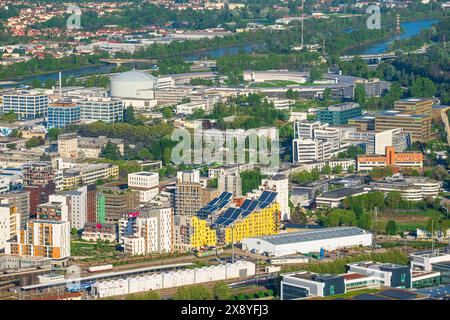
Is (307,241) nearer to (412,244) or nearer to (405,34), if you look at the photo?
(412,244)

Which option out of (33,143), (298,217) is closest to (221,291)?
(298,217)

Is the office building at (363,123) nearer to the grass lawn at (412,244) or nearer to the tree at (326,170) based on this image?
the tree at (326,170)

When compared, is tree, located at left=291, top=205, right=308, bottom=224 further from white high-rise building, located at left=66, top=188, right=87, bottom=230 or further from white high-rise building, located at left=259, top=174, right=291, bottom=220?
white high-rise building, located at left=66, top=188, right=87, bottom=230

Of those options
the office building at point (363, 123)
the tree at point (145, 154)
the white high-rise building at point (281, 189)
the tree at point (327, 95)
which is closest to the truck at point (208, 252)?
→ the white high-rise building at point (281, 189)

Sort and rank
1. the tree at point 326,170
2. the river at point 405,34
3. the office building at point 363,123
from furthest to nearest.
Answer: the river at point 405,34 → the office building at point 363,123 → the tree at point 326,170

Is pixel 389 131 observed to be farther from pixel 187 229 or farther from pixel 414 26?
pixel 414 26

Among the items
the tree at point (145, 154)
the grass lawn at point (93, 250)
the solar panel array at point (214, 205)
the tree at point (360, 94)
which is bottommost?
the tree at point (145, 154)
